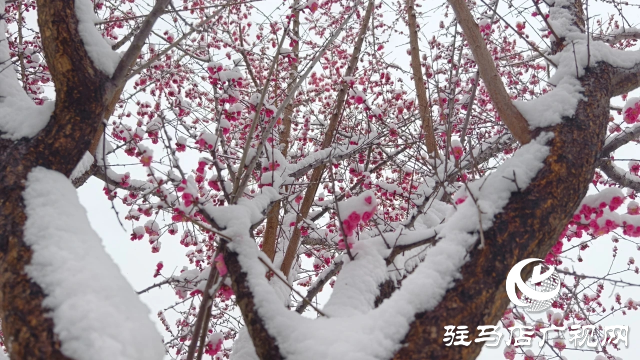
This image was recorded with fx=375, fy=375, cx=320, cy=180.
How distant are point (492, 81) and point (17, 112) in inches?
92.4

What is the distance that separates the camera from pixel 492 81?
1893mm

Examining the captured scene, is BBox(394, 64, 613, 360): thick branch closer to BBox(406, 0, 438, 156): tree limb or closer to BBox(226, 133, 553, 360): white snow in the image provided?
BBox(226, 133, 553, 360): white snow

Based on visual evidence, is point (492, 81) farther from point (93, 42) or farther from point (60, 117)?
point (60, 117)

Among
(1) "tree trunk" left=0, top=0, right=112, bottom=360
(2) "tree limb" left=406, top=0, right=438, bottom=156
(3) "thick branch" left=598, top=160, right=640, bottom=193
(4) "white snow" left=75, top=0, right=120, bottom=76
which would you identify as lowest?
(1) "tree trunk" left=0, top=0, right=112, bottom=360

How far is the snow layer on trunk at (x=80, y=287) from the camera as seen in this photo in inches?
39.8

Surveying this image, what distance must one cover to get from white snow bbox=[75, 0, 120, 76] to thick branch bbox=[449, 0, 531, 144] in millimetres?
1813

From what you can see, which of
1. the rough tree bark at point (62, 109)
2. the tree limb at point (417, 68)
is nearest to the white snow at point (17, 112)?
the rough tree bark at point (62, 109)

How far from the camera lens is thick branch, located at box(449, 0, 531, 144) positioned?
1780 mm

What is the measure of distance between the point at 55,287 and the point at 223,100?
195 centimetres

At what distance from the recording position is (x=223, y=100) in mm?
2850

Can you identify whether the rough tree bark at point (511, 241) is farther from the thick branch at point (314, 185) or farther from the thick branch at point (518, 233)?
the thick branch at point (314, 185)

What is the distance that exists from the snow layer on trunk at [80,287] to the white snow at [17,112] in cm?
36

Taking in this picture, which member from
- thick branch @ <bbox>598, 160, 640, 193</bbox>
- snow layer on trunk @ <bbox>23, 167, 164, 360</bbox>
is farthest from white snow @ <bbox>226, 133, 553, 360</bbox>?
thick branch @ <bbox>598, 160, 640, 193</bbox>

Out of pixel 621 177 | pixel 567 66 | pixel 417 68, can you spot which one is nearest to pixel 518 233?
pixel 567 66
